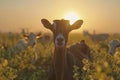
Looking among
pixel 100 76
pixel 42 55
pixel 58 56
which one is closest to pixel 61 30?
pixel 58 56

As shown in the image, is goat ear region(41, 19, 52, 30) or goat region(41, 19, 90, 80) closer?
goat region(41, 19, 90, 80)

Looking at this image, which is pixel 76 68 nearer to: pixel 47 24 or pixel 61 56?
pixel 61 56

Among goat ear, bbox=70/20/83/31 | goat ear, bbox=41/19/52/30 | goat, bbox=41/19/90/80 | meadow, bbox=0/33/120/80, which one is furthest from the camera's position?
goat ear, bbox=70/20/83/31

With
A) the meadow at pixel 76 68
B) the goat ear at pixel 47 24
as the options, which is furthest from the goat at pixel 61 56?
the meadow at pixel 76 68

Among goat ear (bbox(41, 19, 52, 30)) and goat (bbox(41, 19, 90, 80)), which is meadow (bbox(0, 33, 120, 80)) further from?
goat ear (bbox(41, 19, 52, 30))

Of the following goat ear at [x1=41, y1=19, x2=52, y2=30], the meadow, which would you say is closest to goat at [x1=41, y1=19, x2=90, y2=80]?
goat ear at [x1=41, y1=19, x2=52, y2=30]

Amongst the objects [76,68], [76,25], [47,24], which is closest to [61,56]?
[47,24]

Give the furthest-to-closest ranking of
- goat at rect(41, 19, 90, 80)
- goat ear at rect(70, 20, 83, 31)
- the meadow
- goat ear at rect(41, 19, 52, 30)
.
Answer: goat ear at rect(70, 20, 83, 31), goat ear at rect(41, 19, 52, 30), goat at rect(41, 19, 90, 80), the meadow

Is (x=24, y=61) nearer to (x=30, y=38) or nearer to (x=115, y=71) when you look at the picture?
(x=115, y=71)

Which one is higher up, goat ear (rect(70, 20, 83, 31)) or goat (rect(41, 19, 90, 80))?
goat ear (rect(70, 20, 83, 31))

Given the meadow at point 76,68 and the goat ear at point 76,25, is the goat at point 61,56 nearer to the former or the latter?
the goat ear at point 76,25

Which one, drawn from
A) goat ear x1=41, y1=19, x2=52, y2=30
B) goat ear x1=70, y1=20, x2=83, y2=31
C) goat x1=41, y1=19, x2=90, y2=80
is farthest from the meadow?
goat ear x1=41, y1=19, x2=52, y2=30

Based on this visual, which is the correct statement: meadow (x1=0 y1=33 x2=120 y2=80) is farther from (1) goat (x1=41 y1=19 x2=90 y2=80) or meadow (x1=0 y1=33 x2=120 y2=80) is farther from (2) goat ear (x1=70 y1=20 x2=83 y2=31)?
(2) goat ear (x1=70 y1=20 x2=83 y2=31)

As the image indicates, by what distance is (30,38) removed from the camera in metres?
27.2
